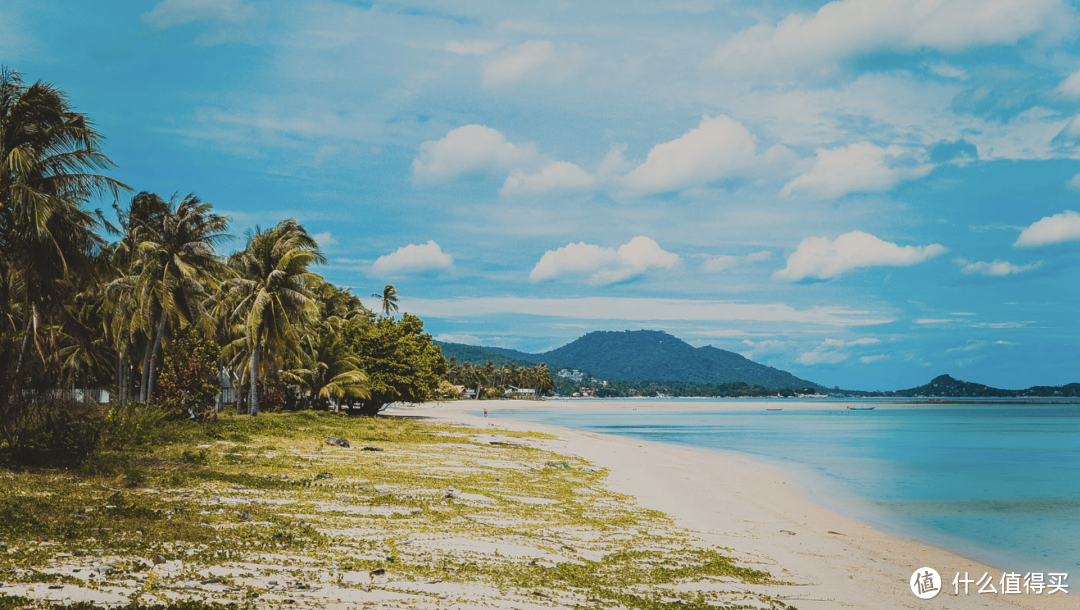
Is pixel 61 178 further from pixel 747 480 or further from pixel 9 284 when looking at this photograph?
pixel 747 480

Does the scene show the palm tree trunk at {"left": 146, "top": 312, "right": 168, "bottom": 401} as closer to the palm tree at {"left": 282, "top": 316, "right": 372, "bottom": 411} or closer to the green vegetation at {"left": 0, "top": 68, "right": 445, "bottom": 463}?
the green vegetation at {"left": 0, "top": 68, "right": 445, "bottom": 463}

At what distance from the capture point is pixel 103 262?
1739 centimetres

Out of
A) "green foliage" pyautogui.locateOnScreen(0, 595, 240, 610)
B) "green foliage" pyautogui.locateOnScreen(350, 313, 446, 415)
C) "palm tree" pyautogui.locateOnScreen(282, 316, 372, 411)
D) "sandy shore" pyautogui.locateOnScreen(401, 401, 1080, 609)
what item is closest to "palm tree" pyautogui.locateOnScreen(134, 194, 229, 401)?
"palm tree" pyautogui.locateOnScreen(282, 316, 372, 411)

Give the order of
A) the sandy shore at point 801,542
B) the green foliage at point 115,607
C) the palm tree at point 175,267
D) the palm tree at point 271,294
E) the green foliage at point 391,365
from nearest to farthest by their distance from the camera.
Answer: the green foliage at point 115,607
the sandy shore at point 801,542
the palm tree at point 175,267
the palm tree at point 271,294
the green foliage at point 391,365

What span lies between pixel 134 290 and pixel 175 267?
1926 mm

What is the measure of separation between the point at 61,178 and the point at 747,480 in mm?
22779

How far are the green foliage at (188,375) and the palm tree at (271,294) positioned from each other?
7.41 ft

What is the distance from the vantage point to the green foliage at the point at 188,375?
31.5 m

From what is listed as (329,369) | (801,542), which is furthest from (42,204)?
(329,369)

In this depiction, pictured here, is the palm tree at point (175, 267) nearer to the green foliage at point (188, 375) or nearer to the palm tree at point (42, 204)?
the green foliage at point (188, 375)

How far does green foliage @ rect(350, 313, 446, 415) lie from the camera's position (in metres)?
47.9

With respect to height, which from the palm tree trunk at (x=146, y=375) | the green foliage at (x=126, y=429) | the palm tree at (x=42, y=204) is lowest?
the green foliage at (x=126, y=429)

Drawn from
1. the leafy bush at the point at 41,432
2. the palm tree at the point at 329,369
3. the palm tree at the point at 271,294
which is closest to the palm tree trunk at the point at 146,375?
the palm tree at the point at 271,294

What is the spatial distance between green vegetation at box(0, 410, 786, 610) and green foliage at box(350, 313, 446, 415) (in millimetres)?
30011
